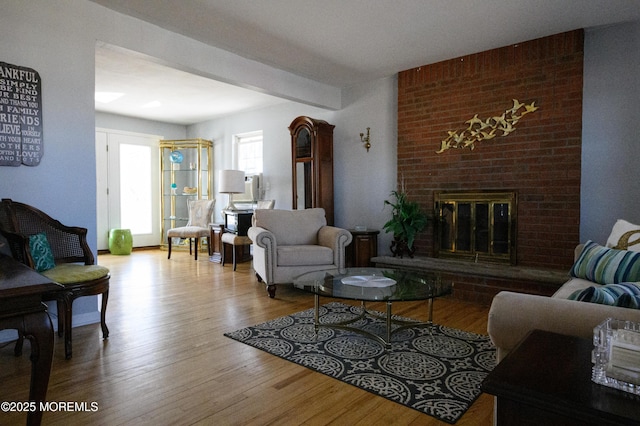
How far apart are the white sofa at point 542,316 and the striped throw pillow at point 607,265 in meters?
1.10

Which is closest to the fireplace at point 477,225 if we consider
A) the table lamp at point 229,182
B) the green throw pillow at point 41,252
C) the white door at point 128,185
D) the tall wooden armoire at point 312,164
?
the tall wooden armoire at point 312,164

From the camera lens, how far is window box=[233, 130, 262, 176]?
22.2 ft

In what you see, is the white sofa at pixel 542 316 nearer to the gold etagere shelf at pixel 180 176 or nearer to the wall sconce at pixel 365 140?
the wall sconce at pixel 365 140

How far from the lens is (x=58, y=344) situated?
258 cm

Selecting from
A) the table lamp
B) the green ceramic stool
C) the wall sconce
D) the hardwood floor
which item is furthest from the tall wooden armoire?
the green ceramic stool

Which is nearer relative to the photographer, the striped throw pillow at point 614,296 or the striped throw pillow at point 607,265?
the striped throw pillow at point 614,296

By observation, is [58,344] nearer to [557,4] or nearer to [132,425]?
[132,425]

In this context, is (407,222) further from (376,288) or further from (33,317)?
(33,317)

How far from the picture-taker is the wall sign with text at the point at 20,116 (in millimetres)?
2580

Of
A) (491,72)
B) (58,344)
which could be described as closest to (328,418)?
(58,344)

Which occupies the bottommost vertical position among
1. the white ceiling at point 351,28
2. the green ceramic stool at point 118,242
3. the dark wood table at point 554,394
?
the green ceramic stool at point 118,242

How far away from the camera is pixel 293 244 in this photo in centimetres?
426

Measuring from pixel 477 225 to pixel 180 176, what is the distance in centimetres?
567

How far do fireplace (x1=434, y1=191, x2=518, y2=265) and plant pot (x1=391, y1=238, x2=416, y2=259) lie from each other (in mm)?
308
